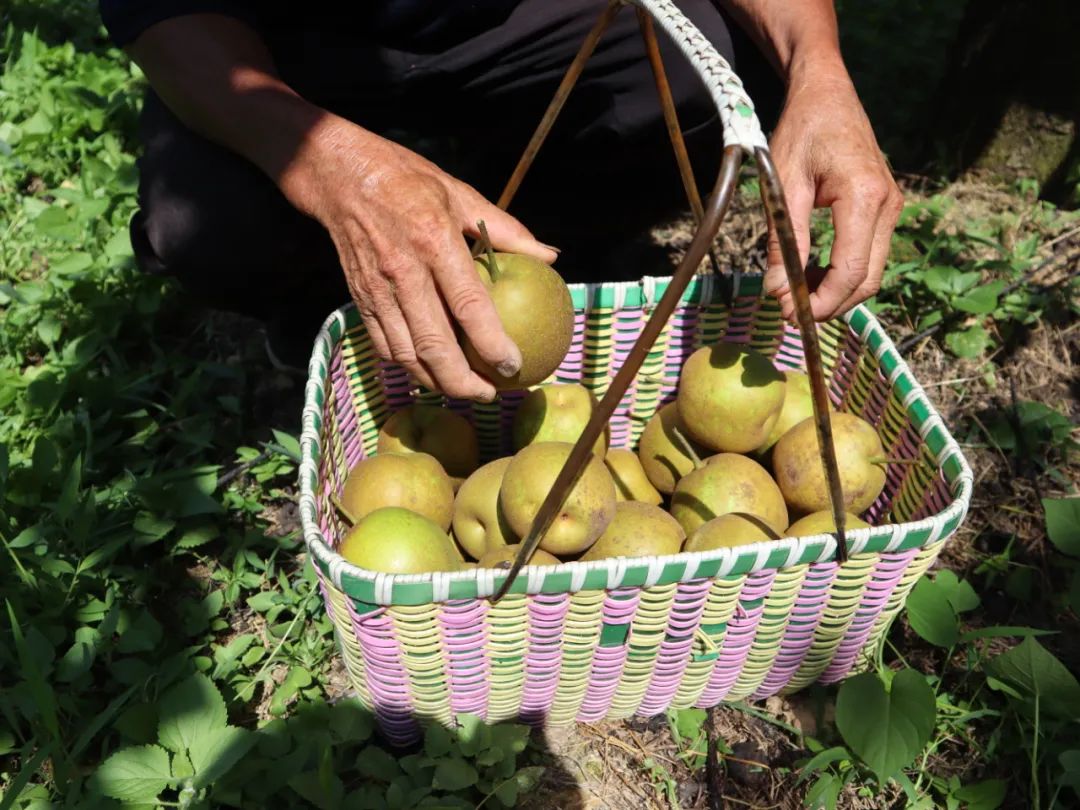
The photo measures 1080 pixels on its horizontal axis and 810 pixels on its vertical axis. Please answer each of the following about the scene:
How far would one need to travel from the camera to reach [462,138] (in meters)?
2.81

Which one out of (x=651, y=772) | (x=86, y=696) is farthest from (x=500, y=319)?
(x=86, y=696)

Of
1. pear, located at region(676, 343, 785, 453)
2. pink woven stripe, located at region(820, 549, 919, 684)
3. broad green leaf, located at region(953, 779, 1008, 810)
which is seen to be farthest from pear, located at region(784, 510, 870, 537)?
broad green leaf, located at region(953, 779, 1008, 810)

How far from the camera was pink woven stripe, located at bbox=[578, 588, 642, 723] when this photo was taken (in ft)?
5.39

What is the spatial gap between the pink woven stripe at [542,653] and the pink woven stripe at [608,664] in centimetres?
8

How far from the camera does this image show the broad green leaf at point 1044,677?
1906mm

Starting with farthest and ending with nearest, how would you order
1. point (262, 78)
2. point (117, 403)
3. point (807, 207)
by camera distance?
point (117, 403), point (262, 78), point (807, 207)

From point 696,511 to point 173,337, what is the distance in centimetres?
196

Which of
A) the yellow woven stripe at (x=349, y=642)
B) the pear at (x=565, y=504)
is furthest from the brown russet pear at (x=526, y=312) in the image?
the yellow woven stripe at (x=349, y=642)

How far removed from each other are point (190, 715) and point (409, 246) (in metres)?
1.02

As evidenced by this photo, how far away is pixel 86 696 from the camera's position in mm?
2053

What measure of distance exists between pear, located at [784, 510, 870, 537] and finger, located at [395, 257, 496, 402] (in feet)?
2.60

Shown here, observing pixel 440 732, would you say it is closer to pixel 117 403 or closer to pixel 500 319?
pixel 500 319

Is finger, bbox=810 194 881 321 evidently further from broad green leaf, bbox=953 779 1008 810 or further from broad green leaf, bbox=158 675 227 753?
broad green leaf, bbox=158 675 227 753

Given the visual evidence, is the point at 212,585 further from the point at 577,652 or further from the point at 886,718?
the point at 886,718
